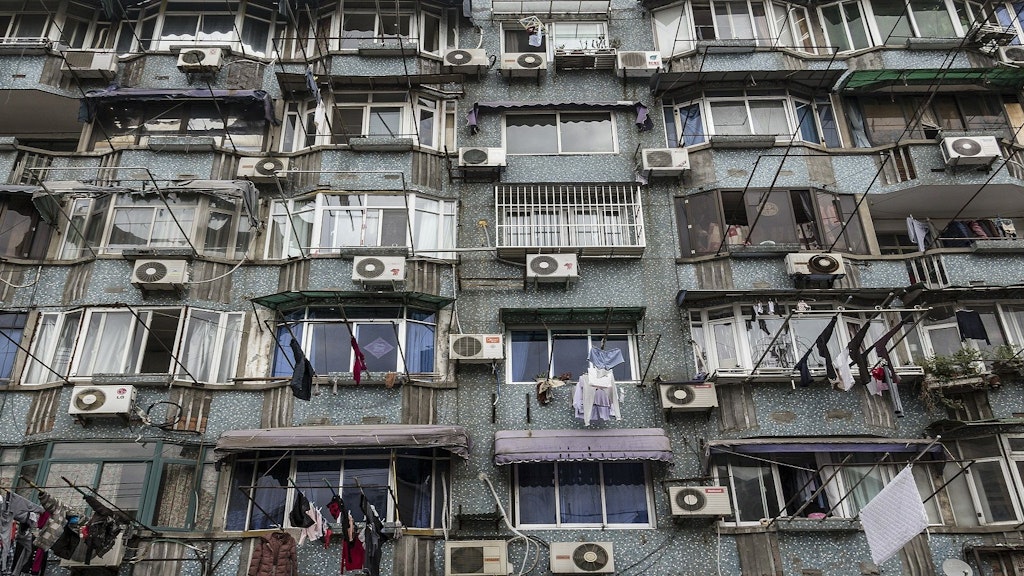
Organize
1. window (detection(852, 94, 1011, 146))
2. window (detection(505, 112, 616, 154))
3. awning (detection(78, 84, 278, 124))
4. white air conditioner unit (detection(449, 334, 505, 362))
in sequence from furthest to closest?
window (detection(505, 112, 616, 154)), window (detection(852, 94, 1011, 146)), awning (detection(78, 84, 278, 124)), white air conditioner unit (detection(449, 334, 505, 362))

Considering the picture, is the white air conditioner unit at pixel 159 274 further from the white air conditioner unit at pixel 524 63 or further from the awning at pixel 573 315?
the white air conditioner unit at pixel 524 63

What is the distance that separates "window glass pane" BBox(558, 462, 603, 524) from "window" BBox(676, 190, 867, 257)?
5486 millimetres

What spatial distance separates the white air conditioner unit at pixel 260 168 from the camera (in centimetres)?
1827

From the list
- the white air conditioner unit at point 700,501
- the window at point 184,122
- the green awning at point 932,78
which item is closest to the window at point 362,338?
the window at point 184,122

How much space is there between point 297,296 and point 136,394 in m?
3.59

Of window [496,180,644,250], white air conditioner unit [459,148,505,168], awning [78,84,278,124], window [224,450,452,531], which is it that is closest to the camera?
window [224,450,452,531]

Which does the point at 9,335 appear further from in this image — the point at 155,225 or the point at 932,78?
the point at 932,78

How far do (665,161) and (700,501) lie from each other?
308 inches

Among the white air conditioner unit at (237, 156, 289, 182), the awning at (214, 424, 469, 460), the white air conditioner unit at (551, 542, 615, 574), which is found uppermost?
the white air conditioner unit at (237, 156, 289, 182)

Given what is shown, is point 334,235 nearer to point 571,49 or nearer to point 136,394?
point 136,394

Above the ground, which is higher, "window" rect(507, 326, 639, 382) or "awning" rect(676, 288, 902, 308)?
"awning" rect(676, 288, 902, 308)

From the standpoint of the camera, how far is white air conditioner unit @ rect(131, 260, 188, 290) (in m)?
16.5

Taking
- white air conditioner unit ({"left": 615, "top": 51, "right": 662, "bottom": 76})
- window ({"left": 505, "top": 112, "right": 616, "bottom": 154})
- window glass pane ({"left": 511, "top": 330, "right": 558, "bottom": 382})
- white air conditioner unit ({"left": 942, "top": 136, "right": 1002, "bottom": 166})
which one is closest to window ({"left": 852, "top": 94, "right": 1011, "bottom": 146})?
white air conditioner unit ({"left": 942, "top": 136, "right": 1002, "bottom": 166})

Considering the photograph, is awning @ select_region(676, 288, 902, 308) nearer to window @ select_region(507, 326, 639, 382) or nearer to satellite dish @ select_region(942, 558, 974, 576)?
window @ select_region(507, 326, 639, 382)
